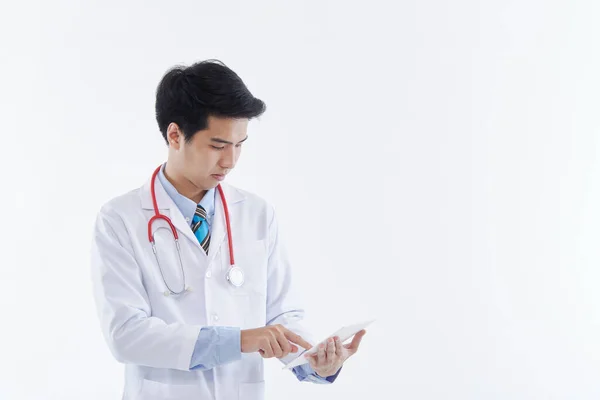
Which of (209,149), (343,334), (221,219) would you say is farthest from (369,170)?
(343,334)

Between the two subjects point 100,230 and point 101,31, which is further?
point 101,31

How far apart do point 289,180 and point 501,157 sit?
3.34 ft

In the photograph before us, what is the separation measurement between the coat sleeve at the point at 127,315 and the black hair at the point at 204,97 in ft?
0.92

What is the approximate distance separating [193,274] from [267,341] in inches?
10.4

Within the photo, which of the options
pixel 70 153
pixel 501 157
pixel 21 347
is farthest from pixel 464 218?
pixel 21 347

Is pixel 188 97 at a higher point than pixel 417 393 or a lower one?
higher

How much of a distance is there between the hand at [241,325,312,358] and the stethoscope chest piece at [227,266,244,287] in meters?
0.16

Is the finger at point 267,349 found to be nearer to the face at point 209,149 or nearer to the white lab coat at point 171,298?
the white lab coat at point 171,298

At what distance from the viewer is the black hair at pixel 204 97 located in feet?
5.49

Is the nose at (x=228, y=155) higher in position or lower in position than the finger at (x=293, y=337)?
higher

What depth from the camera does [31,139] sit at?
3.15 metres

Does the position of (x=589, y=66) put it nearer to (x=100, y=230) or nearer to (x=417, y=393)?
(x=417, y=393)

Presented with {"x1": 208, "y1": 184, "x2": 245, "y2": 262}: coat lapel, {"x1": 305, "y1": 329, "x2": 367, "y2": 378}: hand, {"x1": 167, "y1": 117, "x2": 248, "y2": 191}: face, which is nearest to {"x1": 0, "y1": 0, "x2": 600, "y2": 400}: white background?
{"x1": 208, "y1": 184, "x2": 245, "y2": 262}: coat lapel

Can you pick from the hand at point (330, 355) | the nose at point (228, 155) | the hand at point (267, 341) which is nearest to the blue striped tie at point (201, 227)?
the nose at point (228, 155)
